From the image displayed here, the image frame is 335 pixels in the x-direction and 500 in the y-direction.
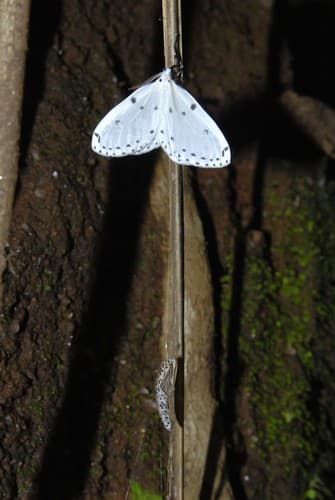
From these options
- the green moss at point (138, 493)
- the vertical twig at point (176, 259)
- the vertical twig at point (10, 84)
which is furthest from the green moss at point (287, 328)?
the vertical twig at point (10, 84)

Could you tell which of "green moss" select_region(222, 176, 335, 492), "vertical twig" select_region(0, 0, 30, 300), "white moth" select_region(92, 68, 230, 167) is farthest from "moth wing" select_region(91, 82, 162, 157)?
"green moss" select_region(222, 176, 335, 492)

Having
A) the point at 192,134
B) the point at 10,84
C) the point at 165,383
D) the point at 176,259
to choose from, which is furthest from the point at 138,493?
the point at 10,84

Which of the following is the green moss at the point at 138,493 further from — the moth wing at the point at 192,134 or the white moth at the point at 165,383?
the moth wing at the point at 192,134

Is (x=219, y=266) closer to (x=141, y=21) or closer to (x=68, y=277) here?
(x=68, y=277)

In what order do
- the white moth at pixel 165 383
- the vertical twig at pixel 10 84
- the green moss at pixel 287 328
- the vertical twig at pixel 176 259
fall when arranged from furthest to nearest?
the green moss at pixel 287 328, the vertical twig at pixel 10 84, the white moth at pixel 165 383, the vertical twig at pixel 176 259

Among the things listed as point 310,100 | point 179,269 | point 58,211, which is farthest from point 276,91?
point 179,269

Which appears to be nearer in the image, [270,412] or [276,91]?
[270,412]

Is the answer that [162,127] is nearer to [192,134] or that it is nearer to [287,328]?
[192,134]

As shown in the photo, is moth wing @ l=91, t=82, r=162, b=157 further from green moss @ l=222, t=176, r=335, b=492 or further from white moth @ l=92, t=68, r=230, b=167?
green moss @ l=222, t=176, r=335, b=492
